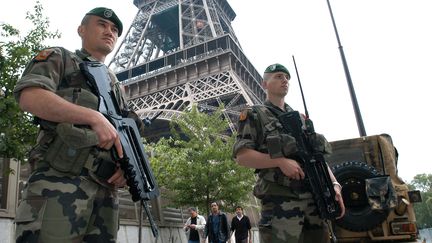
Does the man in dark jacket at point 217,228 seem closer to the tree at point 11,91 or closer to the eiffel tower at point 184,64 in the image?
the tree at point 11,91

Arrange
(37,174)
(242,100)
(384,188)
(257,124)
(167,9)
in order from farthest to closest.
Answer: (167,9) → (242,100) → (384,188) → (257,124) → (37,174)

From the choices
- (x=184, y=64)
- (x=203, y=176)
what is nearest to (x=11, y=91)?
(x=203, y=176)

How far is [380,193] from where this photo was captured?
4.21 metres

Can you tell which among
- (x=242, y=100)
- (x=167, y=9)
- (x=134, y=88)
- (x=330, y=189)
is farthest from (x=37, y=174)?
(x=167, y=9)

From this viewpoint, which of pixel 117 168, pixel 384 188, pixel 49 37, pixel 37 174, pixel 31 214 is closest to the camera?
pixel 31 214

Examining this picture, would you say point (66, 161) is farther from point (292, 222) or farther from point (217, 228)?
point (217, 228)

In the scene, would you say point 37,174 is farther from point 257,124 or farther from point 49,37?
point 49,37

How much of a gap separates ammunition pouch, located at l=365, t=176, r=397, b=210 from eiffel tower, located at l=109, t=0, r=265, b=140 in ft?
74.4

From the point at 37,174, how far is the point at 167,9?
50064 millimetres

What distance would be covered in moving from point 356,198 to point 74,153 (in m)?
3.68

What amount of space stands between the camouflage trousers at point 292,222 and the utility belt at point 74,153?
51.0 inches

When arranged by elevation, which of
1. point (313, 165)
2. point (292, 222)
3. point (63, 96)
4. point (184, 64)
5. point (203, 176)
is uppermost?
point (184, 64)

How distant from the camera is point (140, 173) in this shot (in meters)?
2.22

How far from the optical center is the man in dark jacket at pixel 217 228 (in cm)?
966
